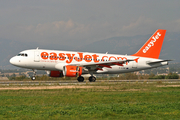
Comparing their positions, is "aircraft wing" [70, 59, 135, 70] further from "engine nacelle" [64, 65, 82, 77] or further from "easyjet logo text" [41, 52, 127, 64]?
"engine nacelle" [64, 65, 82, 77]

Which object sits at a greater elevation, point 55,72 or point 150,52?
point 150,52

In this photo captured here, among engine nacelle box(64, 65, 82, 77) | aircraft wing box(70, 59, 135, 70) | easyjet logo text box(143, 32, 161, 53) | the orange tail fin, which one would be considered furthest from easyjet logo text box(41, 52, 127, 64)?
easyjet logo text box(143, 32, 161, 53)

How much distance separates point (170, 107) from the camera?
15.3 meters

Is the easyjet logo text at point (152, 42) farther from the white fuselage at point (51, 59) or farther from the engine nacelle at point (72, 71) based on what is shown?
the engine nacelle at point (72, 71)

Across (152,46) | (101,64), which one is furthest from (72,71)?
(152,46)

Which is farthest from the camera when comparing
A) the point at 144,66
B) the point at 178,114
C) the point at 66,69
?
the point at 144,66

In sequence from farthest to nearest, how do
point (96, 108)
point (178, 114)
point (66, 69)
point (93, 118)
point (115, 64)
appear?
1. point (115, 64)
2. point (66, 69)
3. point (96, 108)
4. point (178, 114)
5. point (93, 118)

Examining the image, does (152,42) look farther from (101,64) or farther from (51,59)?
(51,59)

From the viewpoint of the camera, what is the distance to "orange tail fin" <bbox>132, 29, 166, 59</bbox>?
43.9 meters

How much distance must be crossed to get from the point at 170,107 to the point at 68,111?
19.4 feet

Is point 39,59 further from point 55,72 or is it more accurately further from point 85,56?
point 85,56

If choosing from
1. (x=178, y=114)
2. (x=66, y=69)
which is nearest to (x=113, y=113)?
(x=178, y=114)

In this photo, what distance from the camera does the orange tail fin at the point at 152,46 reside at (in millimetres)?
43906

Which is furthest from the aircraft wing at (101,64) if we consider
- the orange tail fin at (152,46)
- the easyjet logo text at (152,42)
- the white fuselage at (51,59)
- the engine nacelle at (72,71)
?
the easyjet logo text at (152,42)
